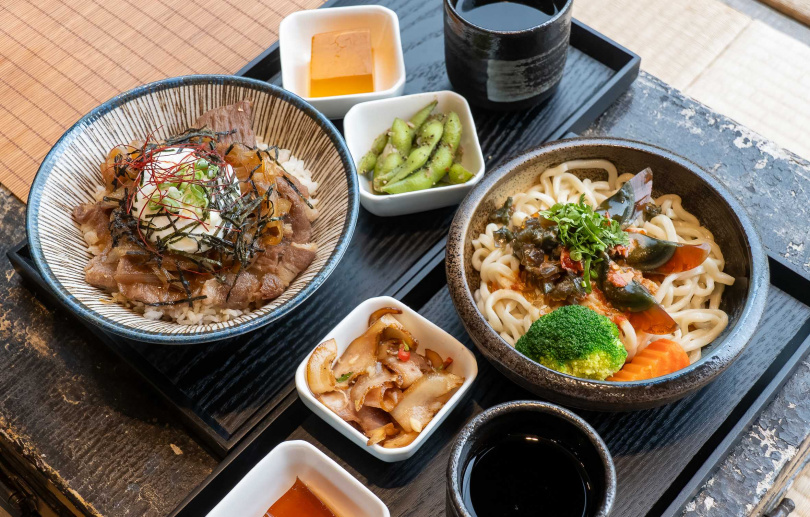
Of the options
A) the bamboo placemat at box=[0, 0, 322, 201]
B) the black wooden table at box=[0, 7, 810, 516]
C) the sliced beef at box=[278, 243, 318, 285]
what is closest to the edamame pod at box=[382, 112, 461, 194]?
the black wooden table at box=[0, 7, 810, 516]

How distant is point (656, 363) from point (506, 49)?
1037mm

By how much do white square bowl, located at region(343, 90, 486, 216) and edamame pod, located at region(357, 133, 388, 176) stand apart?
0.02m

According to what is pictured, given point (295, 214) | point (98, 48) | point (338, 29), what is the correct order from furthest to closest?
point (98, 48)
point (338, 29)
point (295, 214)

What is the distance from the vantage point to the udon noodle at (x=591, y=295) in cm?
195

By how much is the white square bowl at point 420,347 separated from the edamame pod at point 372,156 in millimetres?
536

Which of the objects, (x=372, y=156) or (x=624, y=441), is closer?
(x=624, y=441)

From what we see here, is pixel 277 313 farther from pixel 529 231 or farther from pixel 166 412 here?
pixel 529 231

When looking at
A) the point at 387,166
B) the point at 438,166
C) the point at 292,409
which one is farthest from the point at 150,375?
the point at 438,166

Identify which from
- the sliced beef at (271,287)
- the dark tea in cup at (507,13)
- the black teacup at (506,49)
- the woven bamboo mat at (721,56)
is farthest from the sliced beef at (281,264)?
the woven bamboo mat at (721,56)

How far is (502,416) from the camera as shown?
163cm

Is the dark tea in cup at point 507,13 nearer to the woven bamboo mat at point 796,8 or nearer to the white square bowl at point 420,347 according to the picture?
the white square bowl at point 420,347

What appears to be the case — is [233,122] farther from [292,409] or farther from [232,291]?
[292,409]

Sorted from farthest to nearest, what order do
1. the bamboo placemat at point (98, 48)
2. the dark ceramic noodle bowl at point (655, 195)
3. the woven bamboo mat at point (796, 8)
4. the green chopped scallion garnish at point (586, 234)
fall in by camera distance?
the woven bamboo mat at point (796, 8)
the bamboo placemat at point (98, 48)
the green chopped scallion garnish at point (586, 234)
the dark ceramic noodle bowl at point (655, 195)

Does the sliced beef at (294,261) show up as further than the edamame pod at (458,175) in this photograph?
No
